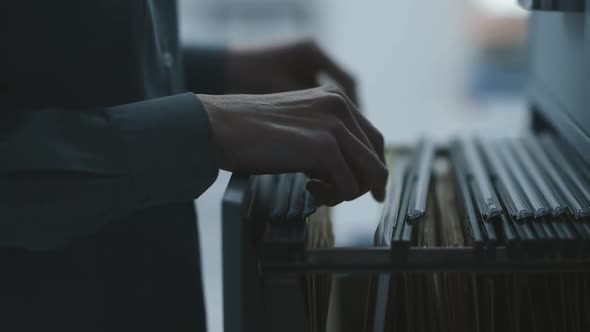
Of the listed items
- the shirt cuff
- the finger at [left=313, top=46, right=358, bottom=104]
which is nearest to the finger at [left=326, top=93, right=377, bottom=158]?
the shirt cuff

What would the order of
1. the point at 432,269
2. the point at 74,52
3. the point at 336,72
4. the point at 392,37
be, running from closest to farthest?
the point at 432,269, the point at 74,52, the point at 336,72, the point at 392,37

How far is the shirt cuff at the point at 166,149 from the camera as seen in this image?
0.55 m

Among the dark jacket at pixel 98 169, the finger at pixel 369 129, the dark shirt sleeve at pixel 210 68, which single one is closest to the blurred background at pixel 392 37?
the dark shirt sleeve at pixel 210 68

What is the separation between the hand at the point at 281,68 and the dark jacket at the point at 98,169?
0.15 meters

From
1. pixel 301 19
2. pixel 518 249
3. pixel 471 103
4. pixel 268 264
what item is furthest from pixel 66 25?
pixel 471 103

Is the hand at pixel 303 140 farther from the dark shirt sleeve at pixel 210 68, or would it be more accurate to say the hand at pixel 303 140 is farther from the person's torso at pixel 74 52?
the dark shirt sleeve at pixel 210 68

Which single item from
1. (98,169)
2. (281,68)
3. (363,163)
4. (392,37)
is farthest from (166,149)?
(392,37)

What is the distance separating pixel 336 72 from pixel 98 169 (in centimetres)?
47

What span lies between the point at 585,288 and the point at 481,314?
8 cm

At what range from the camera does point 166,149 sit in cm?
55

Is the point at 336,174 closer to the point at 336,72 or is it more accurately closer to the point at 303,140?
the point at 303,140

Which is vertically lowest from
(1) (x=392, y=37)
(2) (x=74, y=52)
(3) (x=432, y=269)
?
(1) (x=392, y=37)

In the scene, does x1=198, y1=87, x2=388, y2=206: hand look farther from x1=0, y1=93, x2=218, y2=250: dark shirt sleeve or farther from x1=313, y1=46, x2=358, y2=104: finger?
x1=313, y1=46, x2=358, y2=104: finger

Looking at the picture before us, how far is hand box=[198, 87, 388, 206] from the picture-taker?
552mm
